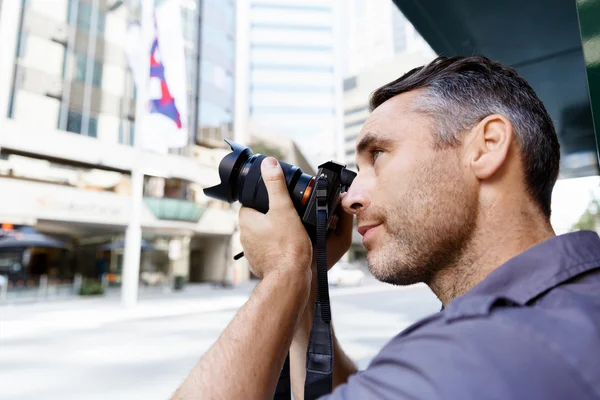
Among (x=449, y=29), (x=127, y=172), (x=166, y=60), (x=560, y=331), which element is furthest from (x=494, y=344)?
(x=127, y=172)

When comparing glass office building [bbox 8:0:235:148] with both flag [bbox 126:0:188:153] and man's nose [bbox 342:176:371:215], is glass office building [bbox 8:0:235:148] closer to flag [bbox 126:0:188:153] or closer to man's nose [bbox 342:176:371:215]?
flag [bbox 126:0:188:153]

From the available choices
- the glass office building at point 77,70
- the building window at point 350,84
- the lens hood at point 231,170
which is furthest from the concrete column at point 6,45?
the building window at point 350,84

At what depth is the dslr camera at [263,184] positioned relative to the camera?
101 centimetres

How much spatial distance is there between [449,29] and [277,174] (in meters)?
1.91

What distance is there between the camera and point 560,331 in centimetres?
50

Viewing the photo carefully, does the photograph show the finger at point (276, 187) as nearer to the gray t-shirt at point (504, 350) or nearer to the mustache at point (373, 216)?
the mustache at point (373, 216)

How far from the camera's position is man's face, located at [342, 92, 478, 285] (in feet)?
2.67

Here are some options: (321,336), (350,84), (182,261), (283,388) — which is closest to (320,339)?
(321,336)

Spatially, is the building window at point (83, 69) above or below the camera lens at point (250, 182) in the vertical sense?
above

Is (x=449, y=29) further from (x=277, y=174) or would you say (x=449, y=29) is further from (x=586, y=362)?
(x=586, y=362)

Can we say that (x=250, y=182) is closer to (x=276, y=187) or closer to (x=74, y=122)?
(x=276, y=187)

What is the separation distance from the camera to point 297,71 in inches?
1825

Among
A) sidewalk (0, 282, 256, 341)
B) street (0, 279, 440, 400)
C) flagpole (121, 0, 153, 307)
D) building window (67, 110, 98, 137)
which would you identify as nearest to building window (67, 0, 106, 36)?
building window (67, 110, 98, 137)

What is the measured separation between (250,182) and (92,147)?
16486 mm
